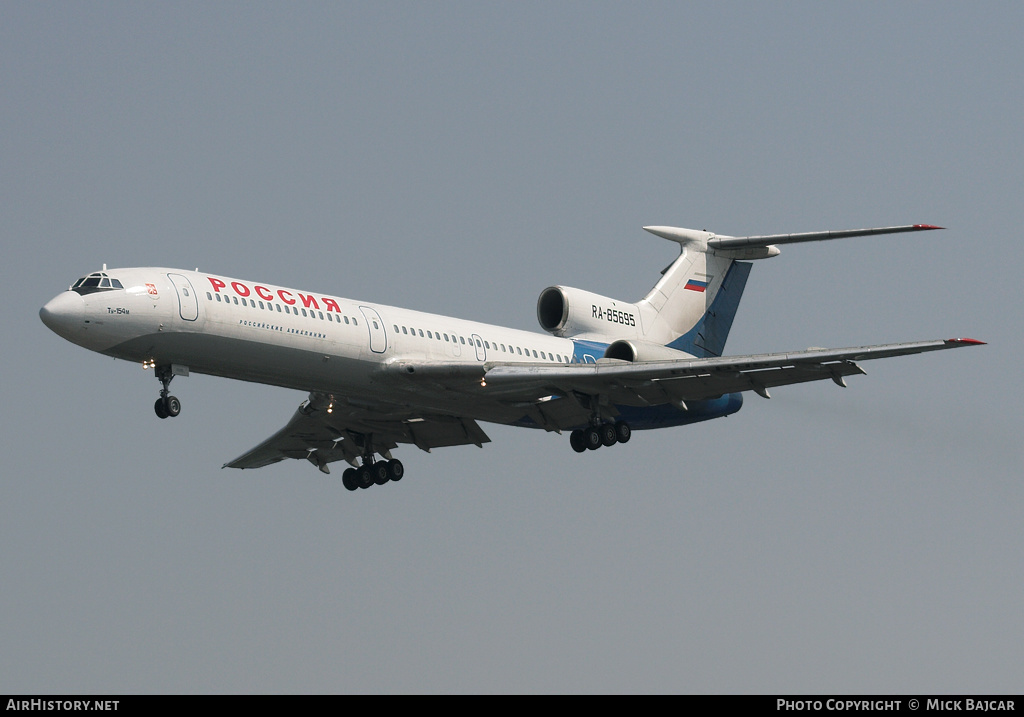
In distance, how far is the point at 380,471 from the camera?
34000 mm

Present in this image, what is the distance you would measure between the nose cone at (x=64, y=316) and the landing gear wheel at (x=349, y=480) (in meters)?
9.65

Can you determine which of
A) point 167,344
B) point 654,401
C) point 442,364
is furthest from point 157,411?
point 654,401

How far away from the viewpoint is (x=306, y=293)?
28594 millimetres

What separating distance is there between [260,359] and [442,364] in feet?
12.5

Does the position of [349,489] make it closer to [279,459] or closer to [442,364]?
[279,459]

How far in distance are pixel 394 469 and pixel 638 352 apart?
6317mm

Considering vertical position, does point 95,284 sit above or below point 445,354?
above

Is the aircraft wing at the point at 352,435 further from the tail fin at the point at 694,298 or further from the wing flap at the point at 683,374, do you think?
the tail fin at the point at 694,298

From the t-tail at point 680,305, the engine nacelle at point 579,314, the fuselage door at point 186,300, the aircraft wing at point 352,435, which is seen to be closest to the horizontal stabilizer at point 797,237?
the t-tail at point 680,305

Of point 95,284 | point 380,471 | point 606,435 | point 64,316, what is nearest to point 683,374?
point 606,435

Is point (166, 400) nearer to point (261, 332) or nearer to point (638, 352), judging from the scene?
point (261, 332)

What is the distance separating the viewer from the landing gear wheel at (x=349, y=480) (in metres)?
34.1

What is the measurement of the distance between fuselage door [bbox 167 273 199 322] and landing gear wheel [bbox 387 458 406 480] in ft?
28.2
